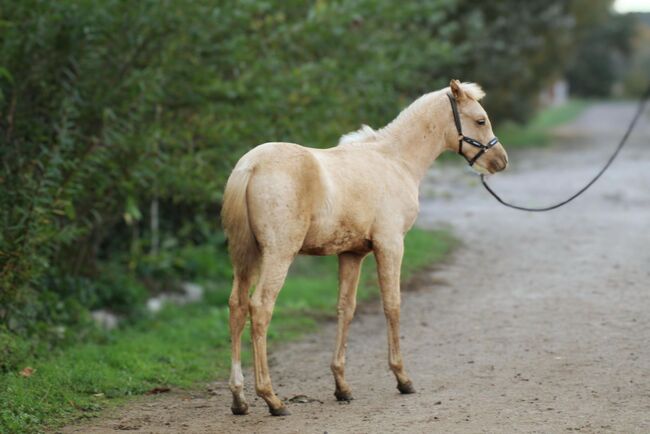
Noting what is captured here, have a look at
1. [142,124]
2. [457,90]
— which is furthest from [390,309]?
[142,124]

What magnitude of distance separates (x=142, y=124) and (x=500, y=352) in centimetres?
449

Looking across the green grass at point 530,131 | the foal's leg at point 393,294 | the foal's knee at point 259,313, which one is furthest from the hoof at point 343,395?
the green grass at point 530,131

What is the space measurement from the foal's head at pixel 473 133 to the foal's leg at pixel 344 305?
1198 mm

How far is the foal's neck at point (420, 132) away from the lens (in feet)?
26.7

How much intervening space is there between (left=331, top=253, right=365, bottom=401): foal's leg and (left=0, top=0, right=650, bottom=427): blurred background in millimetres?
1741

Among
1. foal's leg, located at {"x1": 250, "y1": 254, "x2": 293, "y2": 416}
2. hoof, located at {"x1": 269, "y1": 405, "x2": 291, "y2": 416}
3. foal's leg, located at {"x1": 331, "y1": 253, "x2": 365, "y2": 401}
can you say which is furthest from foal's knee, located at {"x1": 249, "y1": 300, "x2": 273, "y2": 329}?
foal's leg, located at {"x1": 331, "y1": 253, "x2": 365, "y2": 401}

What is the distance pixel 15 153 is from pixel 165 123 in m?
2.11

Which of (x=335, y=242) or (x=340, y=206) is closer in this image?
(x=340, y=206)

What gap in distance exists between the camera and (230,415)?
290 inches

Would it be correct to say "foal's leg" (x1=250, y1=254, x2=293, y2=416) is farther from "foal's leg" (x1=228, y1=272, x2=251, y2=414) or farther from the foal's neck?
the foal's neck

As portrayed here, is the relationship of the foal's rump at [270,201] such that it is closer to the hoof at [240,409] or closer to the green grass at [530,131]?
the hoof at [240,409]

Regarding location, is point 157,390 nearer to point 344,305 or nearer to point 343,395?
point 343,395

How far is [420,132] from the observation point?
8.15 meters

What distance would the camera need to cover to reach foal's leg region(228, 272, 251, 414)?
724 centimetres
